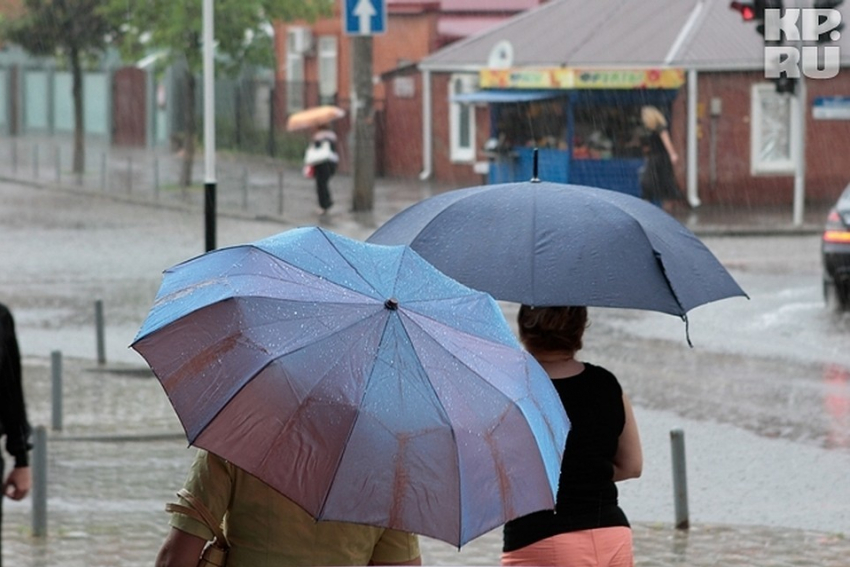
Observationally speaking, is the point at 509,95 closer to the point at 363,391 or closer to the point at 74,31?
the point at 74,31

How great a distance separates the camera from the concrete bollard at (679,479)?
8.98 metres

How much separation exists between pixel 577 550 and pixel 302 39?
142 feet

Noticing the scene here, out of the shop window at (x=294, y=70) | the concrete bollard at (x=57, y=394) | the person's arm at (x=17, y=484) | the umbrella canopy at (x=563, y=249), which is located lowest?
the concrete bollard at (x=57, y=394)

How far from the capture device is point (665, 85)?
107ft

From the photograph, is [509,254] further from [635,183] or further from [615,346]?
[635,183]

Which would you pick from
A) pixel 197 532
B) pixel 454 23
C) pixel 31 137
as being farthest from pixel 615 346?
pixel 31 137

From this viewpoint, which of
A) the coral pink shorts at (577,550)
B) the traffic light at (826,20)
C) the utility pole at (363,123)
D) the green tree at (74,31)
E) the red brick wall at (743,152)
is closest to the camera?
the coral pink shorts at (577,550)

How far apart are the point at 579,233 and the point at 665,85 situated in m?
28.0

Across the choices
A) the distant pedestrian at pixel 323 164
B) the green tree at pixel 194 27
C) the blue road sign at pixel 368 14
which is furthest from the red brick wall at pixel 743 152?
the green tree at pixel 194 27

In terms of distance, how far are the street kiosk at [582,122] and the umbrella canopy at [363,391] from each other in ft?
92.8

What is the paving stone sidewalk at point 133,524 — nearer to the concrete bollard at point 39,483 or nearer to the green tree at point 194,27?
the concrete bollard at point 39,483

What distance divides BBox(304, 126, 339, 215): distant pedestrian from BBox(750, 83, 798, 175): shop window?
804 cm

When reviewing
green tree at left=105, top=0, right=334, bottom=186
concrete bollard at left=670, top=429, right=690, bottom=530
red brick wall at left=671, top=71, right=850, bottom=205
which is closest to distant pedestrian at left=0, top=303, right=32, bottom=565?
concrete bollard at left=670, top=429, right=690, bottom=530

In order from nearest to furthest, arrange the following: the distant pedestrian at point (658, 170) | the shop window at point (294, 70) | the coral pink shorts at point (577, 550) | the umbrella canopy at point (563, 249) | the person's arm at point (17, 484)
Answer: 1. the coral pink shorts at point (577, 550)
2. the umbrella canopy at point (563, 249)
3. the person's arm at point (17, 484)
4. the distant pedestrian at point (658, 170)
5. the shop window at point (294, 70)
